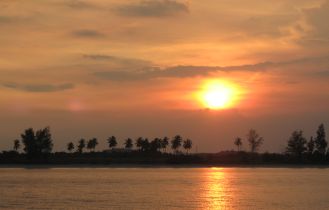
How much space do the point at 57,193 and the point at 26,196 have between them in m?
6.57

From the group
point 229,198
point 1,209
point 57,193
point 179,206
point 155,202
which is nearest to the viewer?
point 1,209

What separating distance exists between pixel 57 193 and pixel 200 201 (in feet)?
82.8

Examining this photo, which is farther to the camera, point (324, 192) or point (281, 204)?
point (324, 192)

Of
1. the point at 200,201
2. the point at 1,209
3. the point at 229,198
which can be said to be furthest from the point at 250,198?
the point at 1,209

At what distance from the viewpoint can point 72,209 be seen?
239 feet

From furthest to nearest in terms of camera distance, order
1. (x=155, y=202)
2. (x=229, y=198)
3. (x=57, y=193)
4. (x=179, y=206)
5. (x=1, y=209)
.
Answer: (x=57, y=193) < (x=229, y=198) < (x=155, y=202) < (x=179, y=206) < (x=1, y=209)

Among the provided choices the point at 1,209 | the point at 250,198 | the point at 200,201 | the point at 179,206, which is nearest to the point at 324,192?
the point at 250,198

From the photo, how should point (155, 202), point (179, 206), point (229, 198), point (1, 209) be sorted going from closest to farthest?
point (1, 209) < point (179, 206) < point (155, 202) < point (229, 198)

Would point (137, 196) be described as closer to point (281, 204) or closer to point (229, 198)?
point (229, 198)

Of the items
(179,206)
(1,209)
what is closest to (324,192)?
(179,206)

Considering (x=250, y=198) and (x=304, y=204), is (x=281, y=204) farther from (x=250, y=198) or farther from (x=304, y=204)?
(x=250, y=198)

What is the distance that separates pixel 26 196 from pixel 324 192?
4813 centimetres

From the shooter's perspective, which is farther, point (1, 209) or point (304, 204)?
point (304, 204)

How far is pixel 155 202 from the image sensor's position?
83125mm
